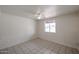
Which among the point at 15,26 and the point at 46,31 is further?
the point at 46,31

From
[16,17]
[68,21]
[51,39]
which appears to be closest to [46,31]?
→ [51,39]

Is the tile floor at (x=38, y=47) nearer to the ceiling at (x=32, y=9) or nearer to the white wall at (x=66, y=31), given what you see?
the white wall at (x=66, y=31)

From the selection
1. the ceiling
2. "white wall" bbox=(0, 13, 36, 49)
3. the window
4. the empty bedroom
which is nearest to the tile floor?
the empty bedroom

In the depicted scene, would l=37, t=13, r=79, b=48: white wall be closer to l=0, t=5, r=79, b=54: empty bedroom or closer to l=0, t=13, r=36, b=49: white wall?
l=0, t=5, r=79, b=54: empty bedroom

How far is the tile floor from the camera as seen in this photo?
1.48m

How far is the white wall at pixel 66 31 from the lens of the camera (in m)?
1.65

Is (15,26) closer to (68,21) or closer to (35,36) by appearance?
(35,36)

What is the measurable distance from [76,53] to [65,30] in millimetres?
612

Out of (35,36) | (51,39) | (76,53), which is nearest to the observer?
(76,53)

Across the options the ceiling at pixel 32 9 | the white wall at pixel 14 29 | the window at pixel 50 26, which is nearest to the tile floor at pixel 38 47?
the white wall at pixel 14 29

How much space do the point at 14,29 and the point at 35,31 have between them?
1.57ft
